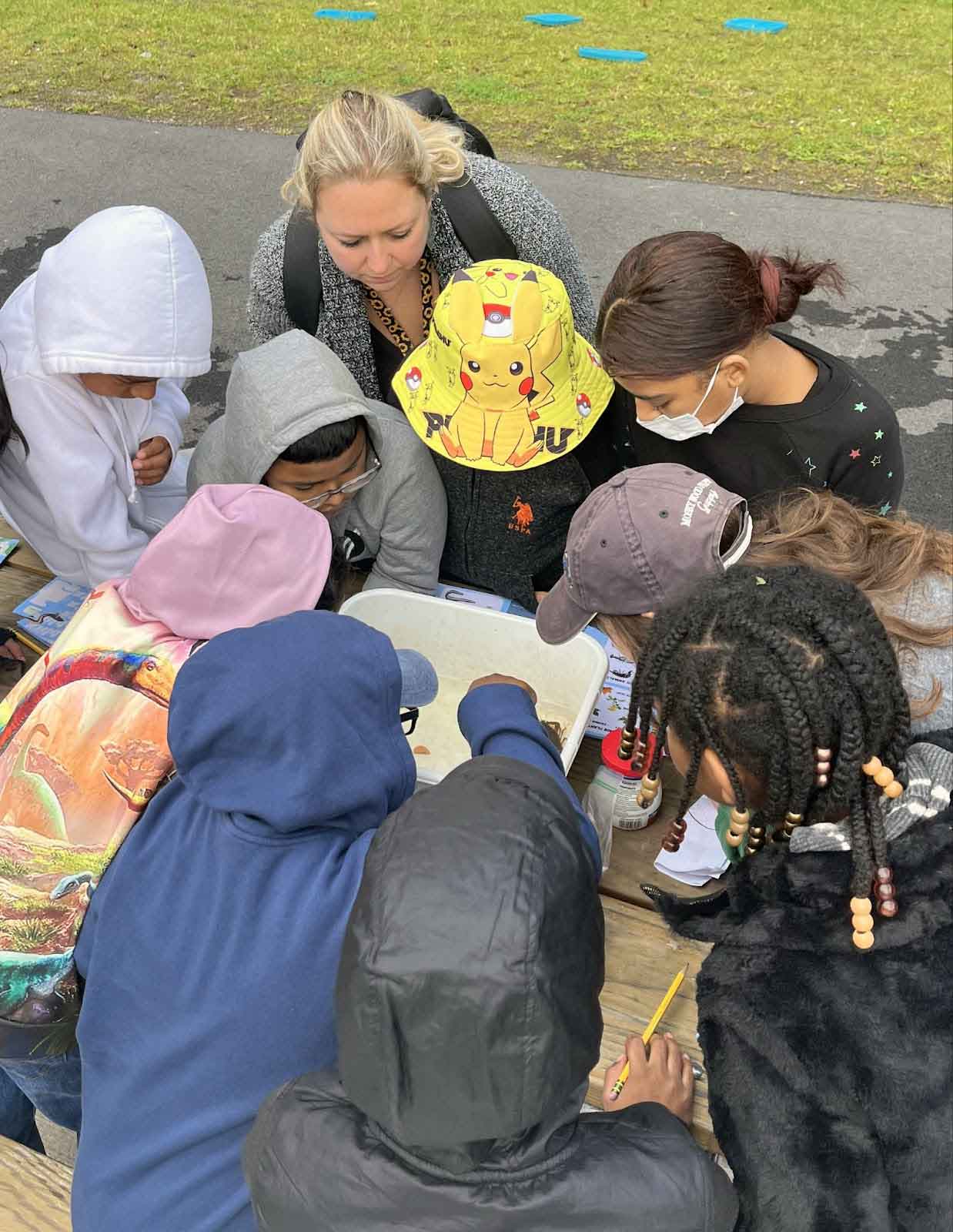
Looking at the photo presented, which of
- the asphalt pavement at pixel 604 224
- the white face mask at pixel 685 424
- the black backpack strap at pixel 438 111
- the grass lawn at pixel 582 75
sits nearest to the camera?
the white face mask at pixel 685 424

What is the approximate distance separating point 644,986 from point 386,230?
5.14 ft

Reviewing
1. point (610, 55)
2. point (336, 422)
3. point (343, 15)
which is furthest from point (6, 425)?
point (343, 15)

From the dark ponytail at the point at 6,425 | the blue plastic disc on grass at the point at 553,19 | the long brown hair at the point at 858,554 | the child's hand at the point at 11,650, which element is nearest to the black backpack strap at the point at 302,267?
the dark ponytail at the point at 6,425

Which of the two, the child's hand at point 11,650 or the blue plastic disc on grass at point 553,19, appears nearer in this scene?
the child's hand at point 11,650

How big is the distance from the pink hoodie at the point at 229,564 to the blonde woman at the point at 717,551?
0.46 m

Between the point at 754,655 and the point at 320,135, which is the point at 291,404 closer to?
the point at 320,135

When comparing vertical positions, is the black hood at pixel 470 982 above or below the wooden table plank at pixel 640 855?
above

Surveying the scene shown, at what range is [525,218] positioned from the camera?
7.57 ft

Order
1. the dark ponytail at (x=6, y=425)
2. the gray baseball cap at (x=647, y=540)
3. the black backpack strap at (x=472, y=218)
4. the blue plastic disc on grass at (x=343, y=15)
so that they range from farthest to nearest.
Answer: the blue plastic disc on grass at (x=343, y=15)
the black backpack strap at (x=472, y=218)
the dark ponytail at (x=6, y=425)
the gray baseball cap at (x=647, y=540)

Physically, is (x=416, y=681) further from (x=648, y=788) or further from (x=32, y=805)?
(x=32, y=805)

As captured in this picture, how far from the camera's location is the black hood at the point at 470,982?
0.91 metres

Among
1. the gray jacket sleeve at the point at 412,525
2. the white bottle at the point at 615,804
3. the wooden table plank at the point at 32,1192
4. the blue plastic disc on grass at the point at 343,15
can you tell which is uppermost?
the blue plastic disc on grass at the point at 343,15

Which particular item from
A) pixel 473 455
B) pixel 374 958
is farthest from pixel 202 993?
pixel 473 455

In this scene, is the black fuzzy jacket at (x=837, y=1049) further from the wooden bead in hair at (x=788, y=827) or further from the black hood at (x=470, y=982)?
the black hood at (x=470, y=982)
